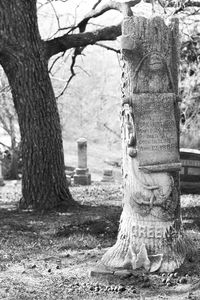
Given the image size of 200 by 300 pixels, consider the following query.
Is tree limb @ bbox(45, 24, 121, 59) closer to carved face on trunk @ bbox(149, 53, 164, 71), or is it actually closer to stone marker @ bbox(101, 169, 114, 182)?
carved face on trunk @ bbox(149, 53, 164, 71)

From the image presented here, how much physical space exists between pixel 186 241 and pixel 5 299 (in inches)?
80.3

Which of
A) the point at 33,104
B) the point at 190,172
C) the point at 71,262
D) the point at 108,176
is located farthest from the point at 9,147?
the point at 71,262

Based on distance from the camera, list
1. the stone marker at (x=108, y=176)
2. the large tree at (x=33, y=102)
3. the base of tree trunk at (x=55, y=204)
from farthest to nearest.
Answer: the stone marker at (x=108, y=176), the base of tree trunk at (x=55, y=204), the large tree at (x=33, y=102)

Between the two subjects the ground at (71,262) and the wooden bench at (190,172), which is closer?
the ground at (71,262)

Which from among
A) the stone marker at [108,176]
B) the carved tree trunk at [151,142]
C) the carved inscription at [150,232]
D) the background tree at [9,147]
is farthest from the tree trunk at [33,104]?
the background tree at [9,147]

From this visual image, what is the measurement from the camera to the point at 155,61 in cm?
577

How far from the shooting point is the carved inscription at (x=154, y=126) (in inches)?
228

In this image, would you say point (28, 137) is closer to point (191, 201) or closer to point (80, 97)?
point (191, 201)

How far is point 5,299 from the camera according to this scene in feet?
17.2

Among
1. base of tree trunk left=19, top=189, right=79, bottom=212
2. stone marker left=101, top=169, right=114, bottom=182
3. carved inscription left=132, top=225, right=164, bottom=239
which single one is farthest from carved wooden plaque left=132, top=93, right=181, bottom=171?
stone marker left=101, top=169, right=114, bottom=182

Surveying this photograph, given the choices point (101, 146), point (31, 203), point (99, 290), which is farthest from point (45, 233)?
point (101, 146)

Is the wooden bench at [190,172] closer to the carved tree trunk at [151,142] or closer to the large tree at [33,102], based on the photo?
the large tree at [33,102]

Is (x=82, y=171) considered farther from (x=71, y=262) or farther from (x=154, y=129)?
(x=154, y=129)

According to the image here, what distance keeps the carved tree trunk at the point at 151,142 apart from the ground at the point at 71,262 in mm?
254
